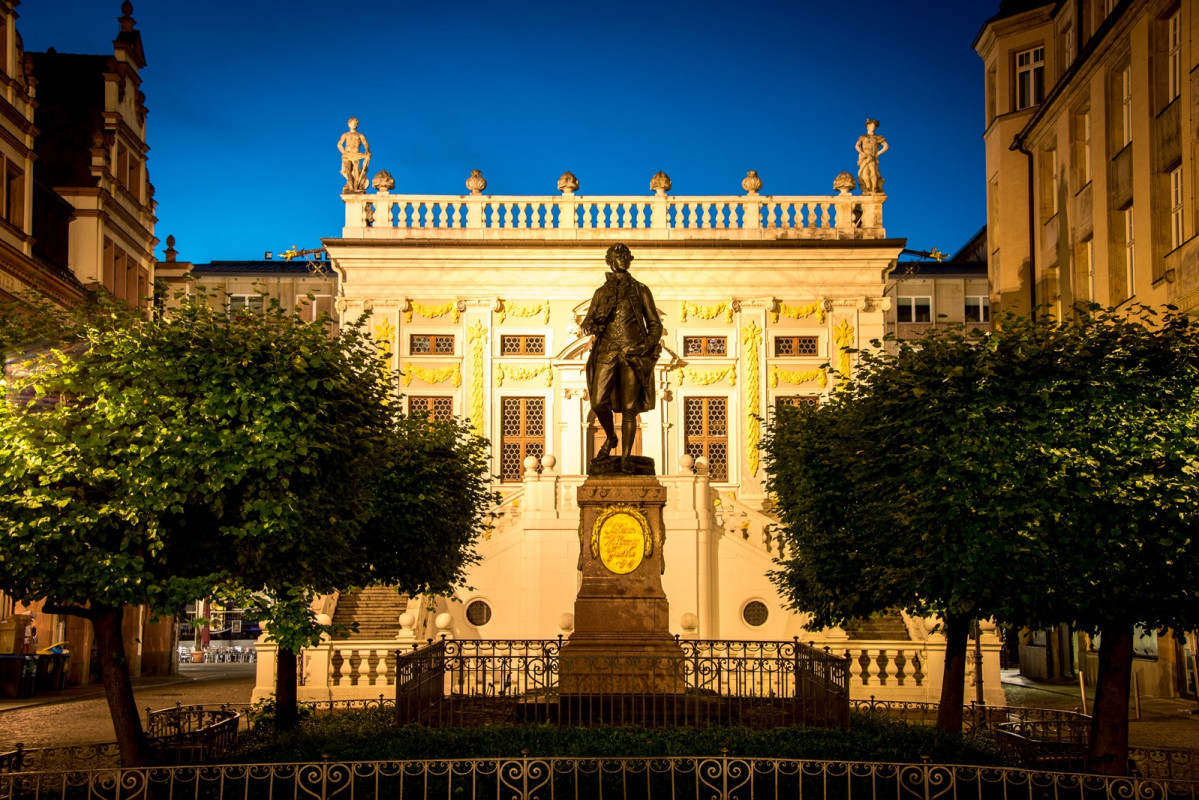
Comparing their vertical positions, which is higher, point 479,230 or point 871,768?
point 479,230

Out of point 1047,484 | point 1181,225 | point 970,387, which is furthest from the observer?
point 1181,225

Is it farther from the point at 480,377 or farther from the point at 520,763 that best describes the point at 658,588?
the point at 480,377

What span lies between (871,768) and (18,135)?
2570 cm

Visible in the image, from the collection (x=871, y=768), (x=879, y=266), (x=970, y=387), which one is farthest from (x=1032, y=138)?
(x=871, y=768)

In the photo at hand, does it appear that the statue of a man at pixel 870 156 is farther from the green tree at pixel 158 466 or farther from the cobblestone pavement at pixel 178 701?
the green tree at pixel 158 466

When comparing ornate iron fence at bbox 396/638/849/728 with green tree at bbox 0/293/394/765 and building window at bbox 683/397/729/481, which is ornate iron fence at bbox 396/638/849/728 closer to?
green tree at bbox 0/293/394/765

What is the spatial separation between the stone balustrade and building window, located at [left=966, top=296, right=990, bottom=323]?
18168 mm

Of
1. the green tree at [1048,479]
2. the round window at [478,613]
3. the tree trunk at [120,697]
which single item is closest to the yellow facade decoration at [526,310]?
the round window at [478,613]

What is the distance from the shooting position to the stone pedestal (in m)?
14.0

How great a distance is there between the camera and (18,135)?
1168 inches

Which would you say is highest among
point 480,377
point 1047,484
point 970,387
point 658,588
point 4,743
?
point 480,377

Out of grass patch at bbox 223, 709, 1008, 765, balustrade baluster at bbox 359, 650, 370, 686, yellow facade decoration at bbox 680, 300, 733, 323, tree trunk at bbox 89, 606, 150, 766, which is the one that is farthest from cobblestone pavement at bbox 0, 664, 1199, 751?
yellow facade decoration at bbox 680, 300, 733, 323

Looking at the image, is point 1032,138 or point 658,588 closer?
point 658,588

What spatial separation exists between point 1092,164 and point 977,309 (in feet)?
89.1
